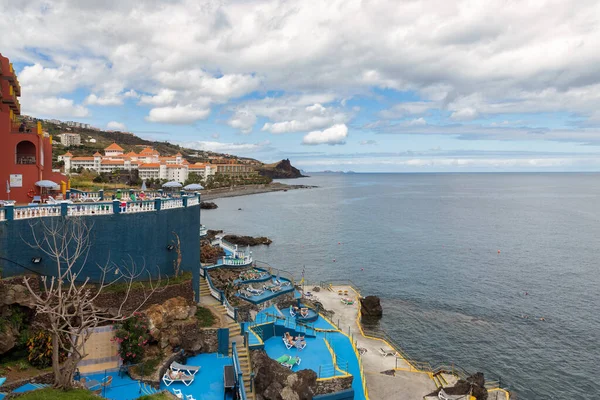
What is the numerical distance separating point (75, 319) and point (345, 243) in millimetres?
52118

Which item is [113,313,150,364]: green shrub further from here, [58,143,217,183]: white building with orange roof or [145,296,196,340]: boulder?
[58,143,217,183]: white building with orange roof

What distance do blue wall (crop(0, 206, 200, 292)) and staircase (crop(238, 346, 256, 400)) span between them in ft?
18.1

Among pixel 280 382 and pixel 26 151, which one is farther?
pixel 26 151

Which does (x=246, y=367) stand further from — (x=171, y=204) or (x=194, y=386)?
(x=171, y=204)

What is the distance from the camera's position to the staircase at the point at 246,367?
17469mm

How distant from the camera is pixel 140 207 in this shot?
19703 millimetres

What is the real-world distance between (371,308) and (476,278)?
19102 mm

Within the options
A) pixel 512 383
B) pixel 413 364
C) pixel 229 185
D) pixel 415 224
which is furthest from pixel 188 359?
pixel 229 185

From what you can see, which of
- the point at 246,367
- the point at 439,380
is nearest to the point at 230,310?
the point at 246,367

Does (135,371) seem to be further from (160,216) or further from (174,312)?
(160,216)

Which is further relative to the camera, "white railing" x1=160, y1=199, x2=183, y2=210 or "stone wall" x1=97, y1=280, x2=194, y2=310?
"white railing" x1=160, y1=199, x2=183, y2=210

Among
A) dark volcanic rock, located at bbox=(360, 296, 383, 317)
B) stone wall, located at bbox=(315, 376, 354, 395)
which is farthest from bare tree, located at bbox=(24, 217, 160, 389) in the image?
dark volcanic rock, located at bbox=(360, 296, 383, 317)

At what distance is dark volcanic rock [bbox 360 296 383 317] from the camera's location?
3481 cm

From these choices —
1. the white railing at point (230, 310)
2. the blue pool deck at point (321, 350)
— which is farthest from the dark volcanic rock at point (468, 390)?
the white railing at point (230, 310)
